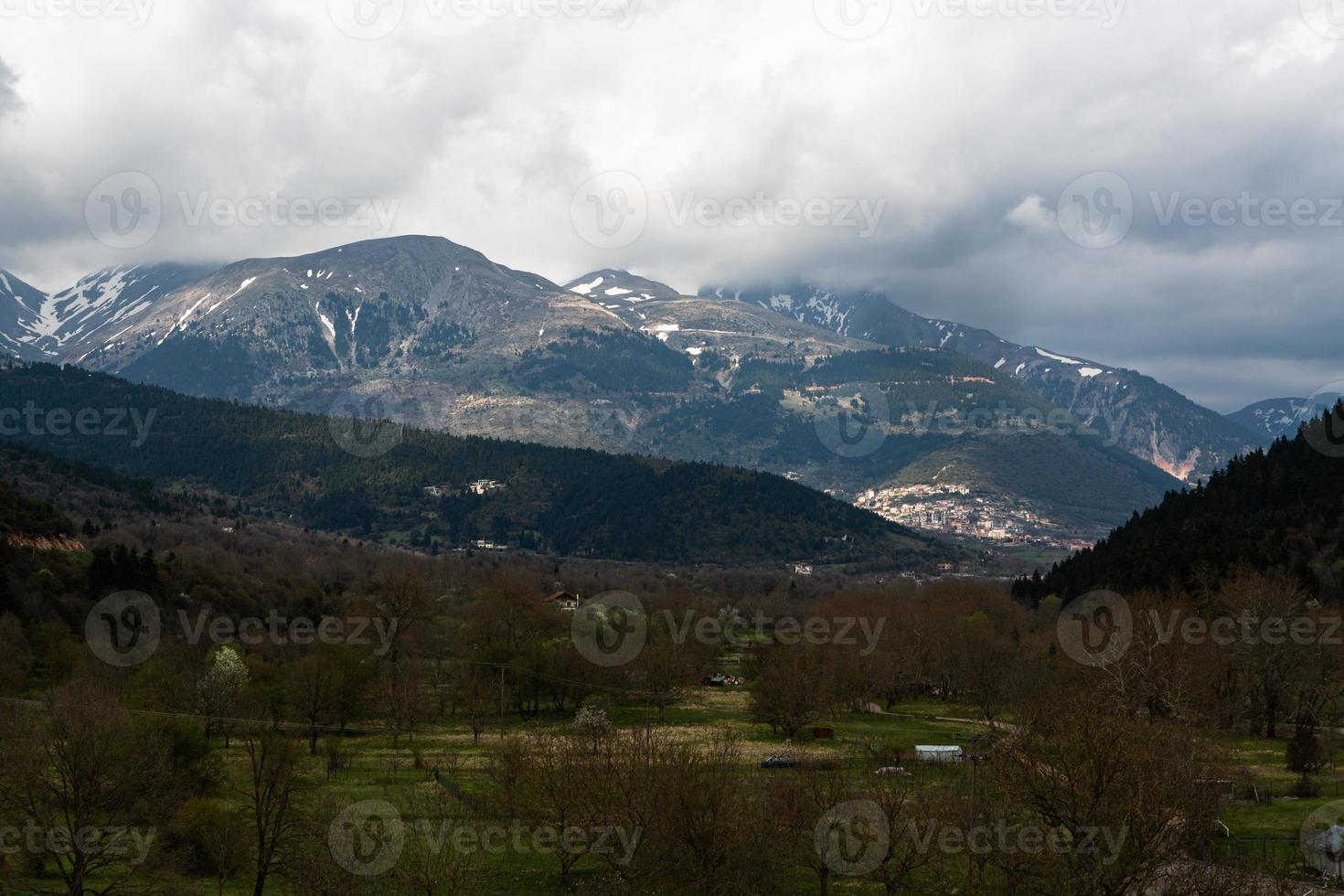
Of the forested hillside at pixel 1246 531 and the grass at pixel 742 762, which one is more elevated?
the forested hillside at pixel 1246 531

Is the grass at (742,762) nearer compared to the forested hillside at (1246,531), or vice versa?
the grass at (742,762)

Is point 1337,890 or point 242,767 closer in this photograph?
point 1337,890

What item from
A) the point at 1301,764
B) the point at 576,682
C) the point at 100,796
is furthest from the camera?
the point at 576,682

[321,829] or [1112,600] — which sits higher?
[1112,600]

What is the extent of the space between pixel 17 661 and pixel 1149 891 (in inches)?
3235

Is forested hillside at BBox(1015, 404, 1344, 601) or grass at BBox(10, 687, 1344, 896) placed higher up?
forested hillside at BBox(1015, 404, 1344, 601)

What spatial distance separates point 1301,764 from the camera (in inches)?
2367

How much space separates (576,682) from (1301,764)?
59.4m

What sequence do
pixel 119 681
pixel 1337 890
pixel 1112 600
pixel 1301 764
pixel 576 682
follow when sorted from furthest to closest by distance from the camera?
pixel 1112 600
pixel 576 682
pixel 119 681
pixel 1301 764
pixel 1337 890

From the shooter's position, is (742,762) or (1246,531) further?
(1246,531)

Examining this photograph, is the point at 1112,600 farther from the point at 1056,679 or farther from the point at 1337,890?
the point at 1337,890

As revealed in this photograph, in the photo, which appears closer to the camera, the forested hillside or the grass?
the grass

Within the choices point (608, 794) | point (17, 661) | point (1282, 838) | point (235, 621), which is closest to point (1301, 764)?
point (1282, 838)

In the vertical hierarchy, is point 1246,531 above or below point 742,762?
above
